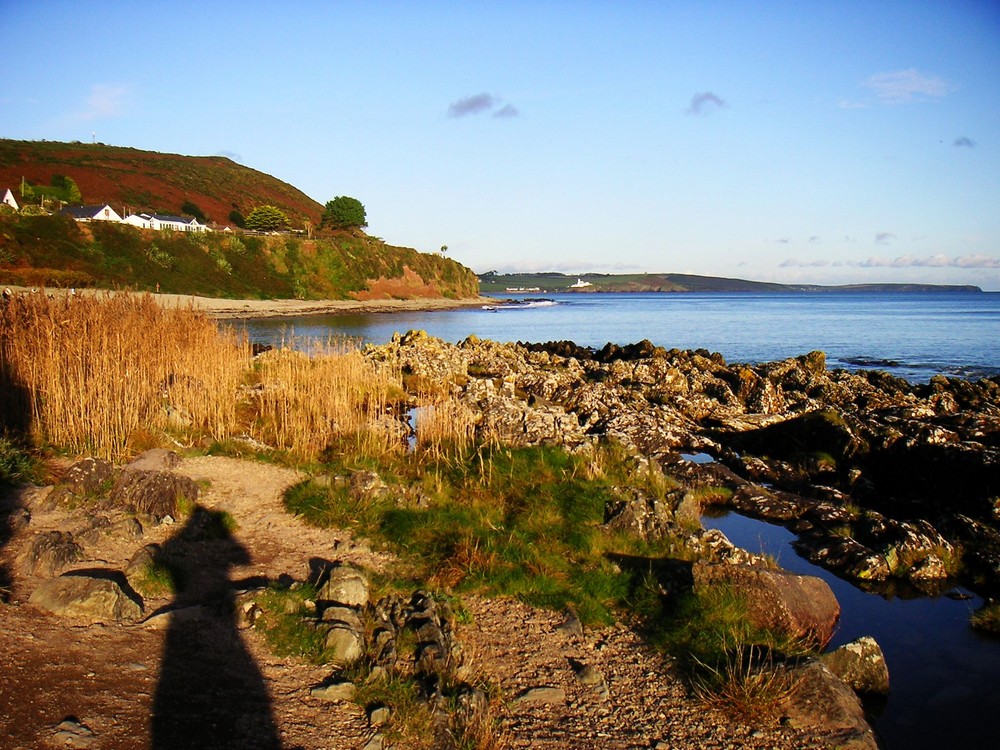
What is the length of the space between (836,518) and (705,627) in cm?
501

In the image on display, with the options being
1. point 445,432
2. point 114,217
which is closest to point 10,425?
point 445,432

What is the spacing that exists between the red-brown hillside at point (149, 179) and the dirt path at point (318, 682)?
112717 mm

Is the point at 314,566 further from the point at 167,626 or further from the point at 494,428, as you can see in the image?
the point at 494,428

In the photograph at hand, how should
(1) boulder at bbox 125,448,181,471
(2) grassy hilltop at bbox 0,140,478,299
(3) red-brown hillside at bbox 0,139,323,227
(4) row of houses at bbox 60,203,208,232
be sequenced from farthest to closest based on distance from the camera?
(3) red-brown hillside at bbox 0,139,323,227
(4) row of houses at bbox 60,203,208,232
(2) grassy hilltop at bbox 0,140,478,299
(1) boulder at bbox 125,448,181,471

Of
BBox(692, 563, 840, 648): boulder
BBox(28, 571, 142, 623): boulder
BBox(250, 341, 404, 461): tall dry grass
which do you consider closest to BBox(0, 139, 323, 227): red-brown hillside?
BBox(250, 341, 404, 461): tall dry grass

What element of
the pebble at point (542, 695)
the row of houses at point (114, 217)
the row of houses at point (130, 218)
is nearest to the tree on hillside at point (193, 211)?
the row of houses at point (130, 218)

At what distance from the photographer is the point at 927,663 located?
22.7 ft

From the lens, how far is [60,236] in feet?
219

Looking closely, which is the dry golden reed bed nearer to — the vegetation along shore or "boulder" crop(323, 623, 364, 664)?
the vegetation along shore

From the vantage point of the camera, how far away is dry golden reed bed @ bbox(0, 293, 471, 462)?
10.4m

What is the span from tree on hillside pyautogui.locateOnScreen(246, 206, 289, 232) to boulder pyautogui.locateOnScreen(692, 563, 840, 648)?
115 m

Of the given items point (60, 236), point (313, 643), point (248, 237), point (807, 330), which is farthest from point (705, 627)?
point (248, 237)

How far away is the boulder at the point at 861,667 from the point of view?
6.22 m

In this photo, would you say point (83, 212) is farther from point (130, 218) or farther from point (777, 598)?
point (777, 598)
